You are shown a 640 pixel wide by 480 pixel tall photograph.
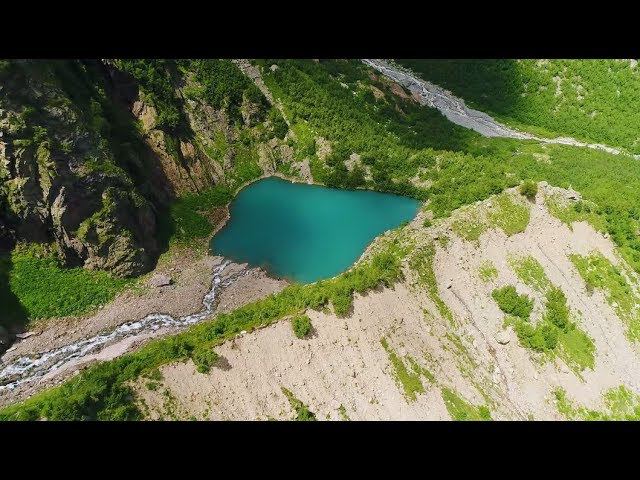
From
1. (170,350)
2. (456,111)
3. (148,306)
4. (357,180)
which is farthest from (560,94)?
(170,350)

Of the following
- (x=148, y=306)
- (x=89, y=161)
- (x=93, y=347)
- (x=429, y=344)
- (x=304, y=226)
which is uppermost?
(x=89, y=161)

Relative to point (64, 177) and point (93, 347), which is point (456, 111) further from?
point (93, 347)

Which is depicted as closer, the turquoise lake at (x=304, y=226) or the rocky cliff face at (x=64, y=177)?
the rocky cliff face at (x=64, y=177)

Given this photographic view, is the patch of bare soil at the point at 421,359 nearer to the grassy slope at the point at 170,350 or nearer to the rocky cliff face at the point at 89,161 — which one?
the grassy slope at the point at 170,350

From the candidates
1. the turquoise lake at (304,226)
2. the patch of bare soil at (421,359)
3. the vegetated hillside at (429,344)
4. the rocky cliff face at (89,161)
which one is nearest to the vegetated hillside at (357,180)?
the vegetated hillside at (429,344)

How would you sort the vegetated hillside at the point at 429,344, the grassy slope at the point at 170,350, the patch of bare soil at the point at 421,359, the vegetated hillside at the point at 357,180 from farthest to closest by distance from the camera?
the vegetated hillside at the point at 357,180
the patch of bare soil at the point at 421,359
the vegetated hillside at the point at 429,344
the grassy slope at the point at 170,350

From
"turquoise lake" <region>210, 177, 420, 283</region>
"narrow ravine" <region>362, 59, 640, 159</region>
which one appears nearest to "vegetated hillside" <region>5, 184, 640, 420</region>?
"turquoise lake" <region>210, 177, 420, 283</region>
